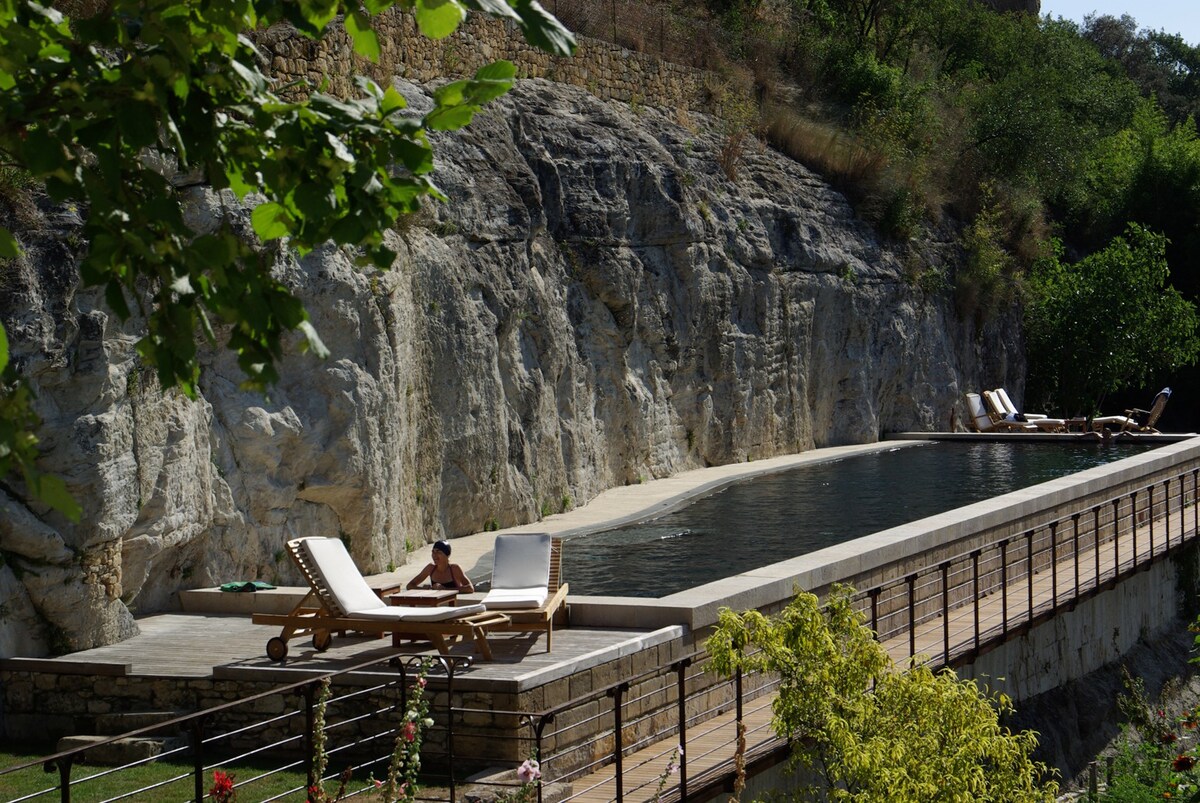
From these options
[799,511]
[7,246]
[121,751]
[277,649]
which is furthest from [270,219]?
[799,511]

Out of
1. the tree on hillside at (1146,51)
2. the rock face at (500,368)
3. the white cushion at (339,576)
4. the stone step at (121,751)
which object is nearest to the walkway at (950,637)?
the white cushion at (339,576)

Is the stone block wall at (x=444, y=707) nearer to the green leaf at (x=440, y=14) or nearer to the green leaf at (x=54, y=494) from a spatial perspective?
the green leaf at (x=54, y=494)

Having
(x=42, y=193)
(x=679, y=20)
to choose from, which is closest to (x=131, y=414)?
(x=42, y=193)

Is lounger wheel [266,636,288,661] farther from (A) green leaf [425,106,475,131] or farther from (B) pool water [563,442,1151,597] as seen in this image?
(A) green leaf [425,106,475,131]

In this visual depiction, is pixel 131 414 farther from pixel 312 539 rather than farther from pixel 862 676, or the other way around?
pixel 862 676

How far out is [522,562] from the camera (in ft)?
34.6

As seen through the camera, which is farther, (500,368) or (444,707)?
(500,368)

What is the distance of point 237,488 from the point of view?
1365 centimetres

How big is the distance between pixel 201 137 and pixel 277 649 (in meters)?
6.29

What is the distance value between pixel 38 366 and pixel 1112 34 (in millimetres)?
74327

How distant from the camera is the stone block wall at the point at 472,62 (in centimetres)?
1616

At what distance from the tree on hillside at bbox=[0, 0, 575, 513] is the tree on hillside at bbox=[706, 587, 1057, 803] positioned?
13.6 feet

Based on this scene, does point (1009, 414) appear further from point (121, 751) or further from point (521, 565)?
point (121, 751)

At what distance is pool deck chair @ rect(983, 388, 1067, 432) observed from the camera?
29.4 m
